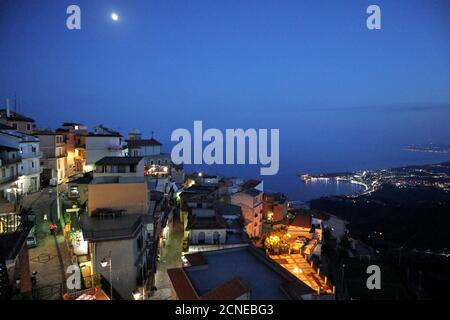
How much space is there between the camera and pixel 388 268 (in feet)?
47.0

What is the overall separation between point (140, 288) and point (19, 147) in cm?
1006

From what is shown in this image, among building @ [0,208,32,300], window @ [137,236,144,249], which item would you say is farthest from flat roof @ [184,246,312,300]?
building @ [0,208,32,300]

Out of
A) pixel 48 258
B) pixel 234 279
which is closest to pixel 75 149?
pixel 48 258

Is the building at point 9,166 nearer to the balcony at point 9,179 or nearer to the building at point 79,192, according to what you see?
the balcony at point 9,179

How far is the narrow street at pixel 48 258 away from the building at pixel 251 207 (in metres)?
8.30

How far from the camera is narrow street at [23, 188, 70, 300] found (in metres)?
5.55

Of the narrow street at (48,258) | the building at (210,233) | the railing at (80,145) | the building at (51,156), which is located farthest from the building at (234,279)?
the railing at (80,145)

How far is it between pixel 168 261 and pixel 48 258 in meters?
3.28

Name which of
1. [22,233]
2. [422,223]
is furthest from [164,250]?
[422,223]

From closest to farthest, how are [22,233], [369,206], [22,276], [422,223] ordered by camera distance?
[22,276] < [22,233] < [422,223] < [369,206]

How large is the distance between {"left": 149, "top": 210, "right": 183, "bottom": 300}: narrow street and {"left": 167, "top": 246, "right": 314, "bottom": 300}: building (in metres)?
0.97

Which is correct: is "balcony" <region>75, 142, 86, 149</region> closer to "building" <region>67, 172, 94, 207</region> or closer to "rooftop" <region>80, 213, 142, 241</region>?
"building" <region>67, 172, 94, 207</region>

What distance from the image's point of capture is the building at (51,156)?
1586 cm
